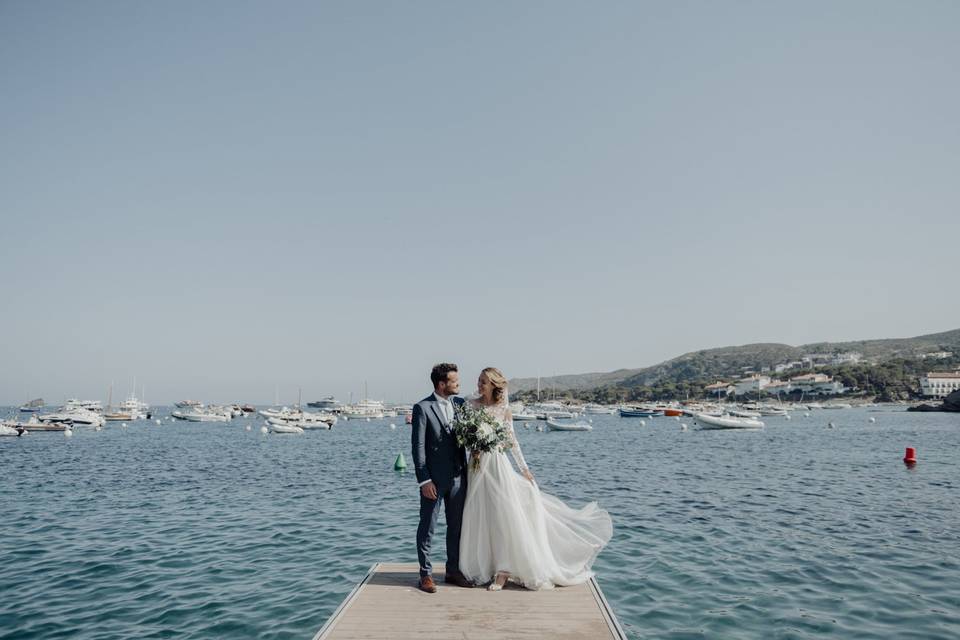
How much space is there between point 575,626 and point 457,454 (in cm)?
250

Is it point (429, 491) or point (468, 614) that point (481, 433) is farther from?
point (468, 614)

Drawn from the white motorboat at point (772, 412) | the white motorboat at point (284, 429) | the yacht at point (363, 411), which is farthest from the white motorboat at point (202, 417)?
the white motorboat at point (772, 412)

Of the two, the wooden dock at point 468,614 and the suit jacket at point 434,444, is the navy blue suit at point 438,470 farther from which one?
the wooden dock at point 468,614

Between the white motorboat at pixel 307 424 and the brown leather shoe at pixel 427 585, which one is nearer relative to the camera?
the brown leather shoe at pixel 427 585

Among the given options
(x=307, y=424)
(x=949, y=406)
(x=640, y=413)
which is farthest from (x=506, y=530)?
(x=949, y=406)

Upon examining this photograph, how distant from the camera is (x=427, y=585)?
7.59 m

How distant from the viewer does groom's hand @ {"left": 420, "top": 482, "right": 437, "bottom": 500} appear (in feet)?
24.8

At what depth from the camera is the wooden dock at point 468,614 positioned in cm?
626

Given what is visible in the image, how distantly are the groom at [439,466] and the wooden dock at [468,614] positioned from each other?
1.30 feet

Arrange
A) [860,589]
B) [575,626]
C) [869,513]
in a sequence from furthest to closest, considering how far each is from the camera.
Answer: [869,513], [860,589], [575,626]

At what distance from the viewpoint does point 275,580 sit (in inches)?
468

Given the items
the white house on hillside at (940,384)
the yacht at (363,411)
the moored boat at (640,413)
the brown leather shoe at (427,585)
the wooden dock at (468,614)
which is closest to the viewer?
the wooden dock at (468,614)

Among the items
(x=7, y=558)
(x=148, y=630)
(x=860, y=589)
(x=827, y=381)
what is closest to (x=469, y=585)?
(x=148, y=630)

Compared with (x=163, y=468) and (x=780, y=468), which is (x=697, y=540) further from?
(x=163, y=468)
